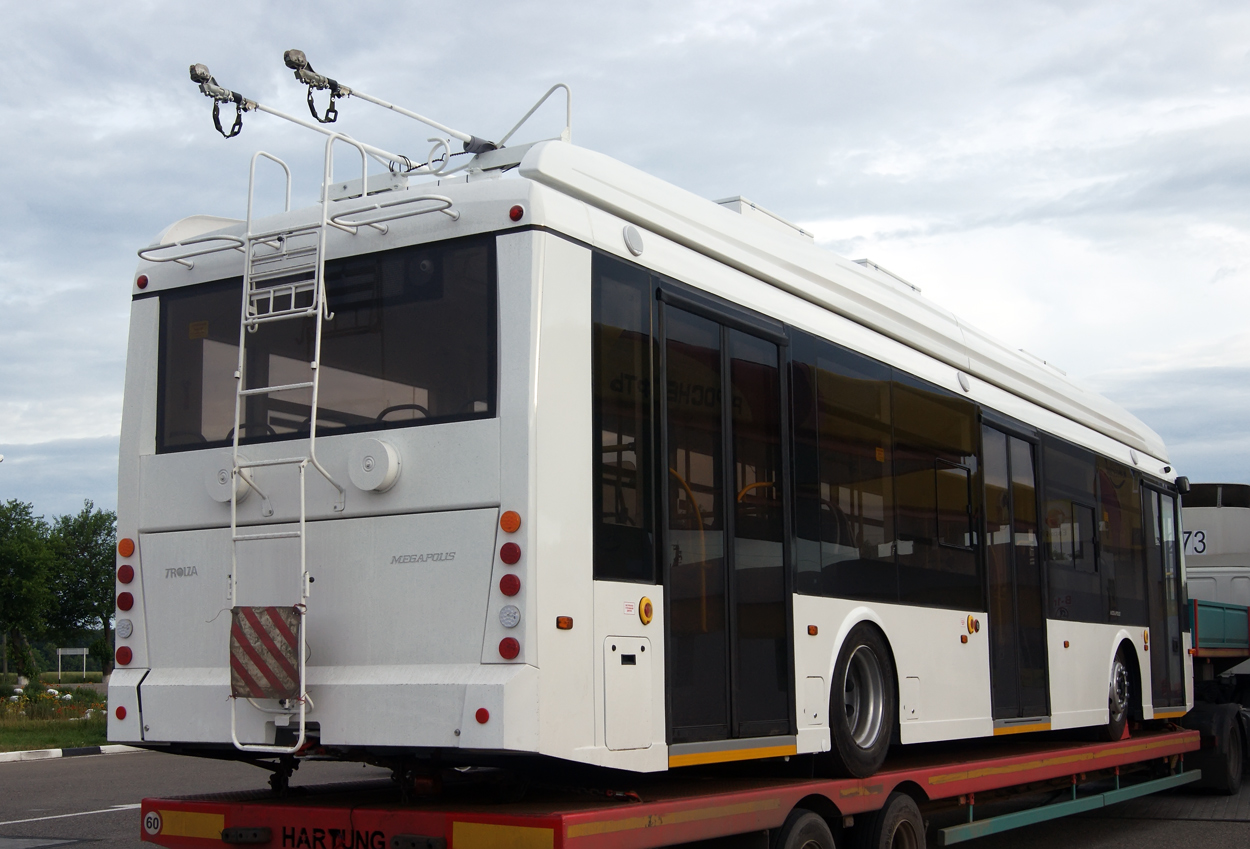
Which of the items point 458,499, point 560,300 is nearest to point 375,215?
point 560,300

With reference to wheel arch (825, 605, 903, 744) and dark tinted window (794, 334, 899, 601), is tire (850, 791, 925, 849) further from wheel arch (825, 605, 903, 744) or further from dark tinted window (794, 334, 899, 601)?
dark tinted window (794, 334, 899, 601)

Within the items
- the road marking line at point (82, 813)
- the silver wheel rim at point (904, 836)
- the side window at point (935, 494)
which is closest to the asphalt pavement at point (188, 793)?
the road marking line at point (82, 813)

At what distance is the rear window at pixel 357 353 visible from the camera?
5.22 meters

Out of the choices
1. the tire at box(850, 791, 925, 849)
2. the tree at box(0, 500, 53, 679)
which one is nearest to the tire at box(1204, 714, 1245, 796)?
the tire at box(850, 791, 925, 849)

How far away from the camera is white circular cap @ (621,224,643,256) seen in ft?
18.5

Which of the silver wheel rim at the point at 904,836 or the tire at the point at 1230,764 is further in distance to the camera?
the tire at the point at 1230,764

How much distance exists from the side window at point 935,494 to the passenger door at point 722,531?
5.38 ft

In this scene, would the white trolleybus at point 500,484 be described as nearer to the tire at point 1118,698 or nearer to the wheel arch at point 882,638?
the wheel arch at point 882,638

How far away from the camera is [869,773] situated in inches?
275

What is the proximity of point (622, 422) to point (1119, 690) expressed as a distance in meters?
7.74

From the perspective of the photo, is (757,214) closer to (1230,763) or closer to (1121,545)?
(1121,545)

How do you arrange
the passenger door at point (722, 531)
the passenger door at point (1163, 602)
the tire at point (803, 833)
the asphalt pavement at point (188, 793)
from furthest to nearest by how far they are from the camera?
the passenger door at point (1163, 602)
the asphalt pavement at point (188, 793)
the tire at point (803, 833)
the passenger door at point (722, 531)

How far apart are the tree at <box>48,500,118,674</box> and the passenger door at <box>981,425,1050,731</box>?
59.2 m

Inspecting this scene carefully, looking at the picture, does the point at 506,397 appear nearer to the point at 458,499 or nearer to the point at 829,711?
the point at 458,499
